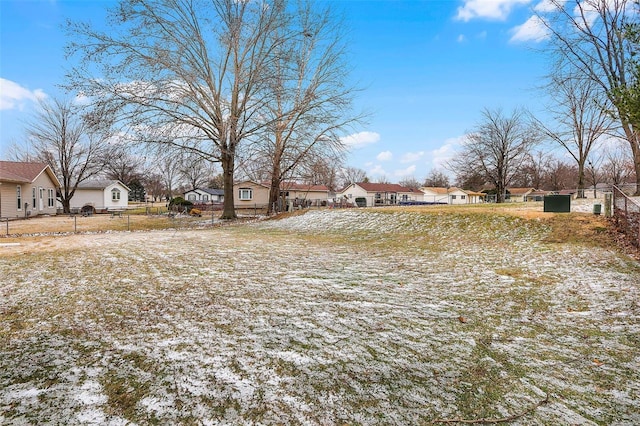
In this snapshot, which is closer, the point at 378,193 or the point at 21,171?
the point at 21,171

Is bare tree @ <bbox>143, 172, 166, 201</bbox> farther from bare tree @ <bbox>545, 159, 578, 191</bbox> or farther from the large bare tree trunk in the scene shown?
bare tree @ <bbox>545, 159, 578, 191</bbox>

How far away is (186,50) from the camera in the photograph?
16.2 metres

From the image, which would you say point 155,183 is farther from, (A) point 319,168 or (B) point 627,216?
(B) point 627,216

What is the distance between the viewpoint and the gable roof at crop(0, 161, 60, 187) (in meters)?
20.7

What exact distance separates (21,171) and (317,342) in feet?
98.1

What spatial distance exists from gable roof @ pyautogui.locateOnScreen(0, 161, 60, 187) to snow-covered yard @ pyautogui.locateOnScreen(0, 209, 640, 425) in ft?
66.2

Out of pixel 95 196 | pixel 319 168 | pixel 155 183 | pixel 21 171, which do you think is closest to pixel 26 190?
pixel 21 171

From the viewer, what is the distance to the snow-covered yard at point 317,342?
2.15 m

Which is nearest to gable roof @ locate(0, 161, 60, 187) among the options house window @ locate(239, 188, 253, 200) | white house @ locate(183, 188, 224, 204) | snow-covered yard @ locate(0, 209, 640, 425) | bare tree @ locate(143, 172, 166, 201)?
house window @ locate(239, 188, 253, 200)

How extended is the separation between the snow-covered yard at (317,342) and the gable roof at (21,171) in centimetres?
2017

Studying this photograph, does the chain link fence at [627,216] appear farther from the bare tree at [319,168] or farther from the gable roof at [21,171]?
the gable roof at [21,171]

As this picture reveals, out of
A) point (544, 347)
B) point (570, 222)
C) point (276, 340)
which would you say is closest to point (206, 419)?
point (276, 340)

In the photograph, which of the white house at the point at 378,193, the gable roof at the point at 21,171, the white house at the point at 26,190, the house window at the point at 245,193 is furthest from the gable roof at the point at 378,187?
the gable roof at the point at 21,171

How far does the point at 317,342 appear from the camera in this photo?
3080mm
